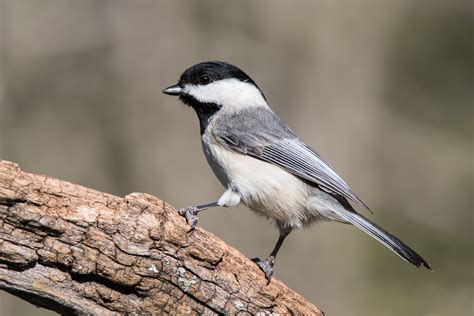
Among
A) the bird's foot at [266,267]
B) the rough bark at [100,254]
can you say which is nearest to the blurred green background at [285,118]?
the bird's foot at [266,267]

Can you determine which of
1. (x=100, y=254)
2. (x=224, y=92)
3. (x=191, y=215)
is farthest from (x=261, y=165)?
(x=100, y=254)

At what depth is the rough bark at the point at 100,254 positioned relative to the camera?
266 cm

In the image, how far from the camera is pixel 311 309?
323cm

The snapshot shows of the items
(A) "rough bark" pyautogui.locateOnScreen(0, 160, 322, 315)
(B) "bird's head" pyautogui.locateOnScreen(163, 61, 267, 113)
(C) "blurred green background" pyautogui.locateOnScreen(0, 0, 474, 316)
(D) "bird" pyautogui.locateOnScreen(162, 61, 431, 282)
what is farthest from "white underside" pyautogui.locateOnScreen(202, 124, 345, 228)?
(C) "blurred green background" pyautogui.locateOnScreen(0, 0, 474, 316)

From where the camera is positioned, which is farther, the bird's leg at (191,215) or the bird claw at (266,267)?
the bird claw at (266,267)

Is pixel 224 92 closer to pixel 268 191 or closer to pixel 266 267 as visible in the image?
pixel 268 191

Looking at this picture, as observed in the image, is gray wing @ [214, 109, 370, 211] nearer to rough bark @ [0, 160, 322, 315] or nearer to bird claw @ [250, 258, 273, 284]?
bird claw @ [250, 258, 273, 284]

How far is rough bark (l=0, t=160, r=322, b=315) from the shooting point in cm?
266

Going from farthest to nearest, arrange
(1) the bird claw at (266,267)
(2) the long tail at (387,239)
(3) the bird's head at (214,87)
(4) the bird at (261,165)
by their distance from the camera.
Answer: (3) the bird's head at (214,87)
(4) the bird at (261,165)
(2) the long tail at (387,239)
(1) the bird claw at (266,267)

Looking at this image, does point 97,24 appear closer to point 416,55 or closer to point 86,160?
point 86,160

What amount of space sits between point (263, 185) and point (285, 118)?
339 centimetres

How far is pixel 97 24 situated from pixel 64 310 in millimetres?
4544

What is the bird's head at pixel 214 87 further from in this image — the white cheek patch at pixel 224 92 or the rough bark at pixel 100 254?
the rough bark at pixel 100 254

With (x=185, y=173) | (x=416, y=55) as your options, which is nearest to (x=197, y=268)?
(x=185, y=173)
